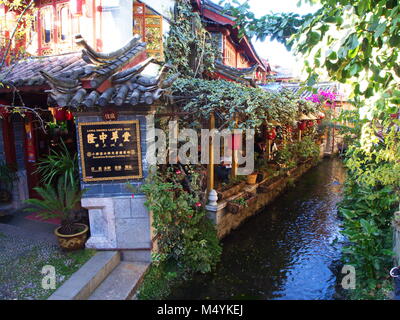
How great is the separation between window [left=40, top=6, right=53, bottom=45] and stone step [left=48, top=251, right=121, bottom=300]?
5516 millimetres

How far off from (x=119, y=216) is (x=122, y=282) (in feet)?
3.92

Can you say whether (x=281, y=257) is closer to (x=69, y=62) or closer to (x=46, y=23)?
(x=69, y=62)

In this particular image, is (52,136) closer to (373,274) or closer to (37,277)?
(37,277)

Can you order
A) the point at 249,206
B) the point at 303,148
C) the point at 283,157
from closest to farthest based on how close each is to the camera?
1. the point at 249,206
2. the point at 283,157
3. the point at 303,148

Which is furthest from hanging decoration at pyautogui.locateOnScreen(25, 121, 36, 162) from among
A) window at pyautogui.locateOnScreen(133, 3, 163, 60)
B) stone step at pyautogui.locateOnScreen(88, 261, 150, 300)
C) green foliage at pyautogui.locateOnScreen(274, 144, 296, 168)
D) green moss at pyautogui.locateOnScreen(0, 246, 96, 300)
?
green foliage at pyautogui.locateOnScreen(274, 144, 296, 168)

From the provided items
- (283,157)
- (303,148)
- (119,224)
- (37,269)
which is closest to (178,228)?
(119,224)

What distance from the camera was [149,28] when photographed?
8.06 m

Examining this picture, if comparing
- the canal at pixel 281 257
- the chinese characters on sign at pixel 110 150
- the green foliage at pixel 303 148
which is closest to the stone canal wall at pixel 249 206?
the canal at pixel 281 257

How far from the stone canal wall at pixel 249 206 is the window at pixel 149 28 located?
443 cm

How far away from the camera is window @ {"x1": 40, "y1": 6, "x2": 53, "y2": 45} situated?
7.55 m

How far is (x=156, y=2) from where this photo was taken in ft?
28.2

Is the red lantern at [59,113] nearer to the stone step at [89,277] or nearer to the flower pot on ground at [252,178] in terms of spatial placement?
the stone step at [89,277]

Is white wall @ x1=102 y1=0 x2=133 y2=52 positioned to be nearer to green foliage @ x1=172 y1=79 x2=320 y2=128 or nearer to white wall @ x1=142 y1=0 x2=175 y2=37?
white wall @ x1=142 y1=0 x2=175 y2=37

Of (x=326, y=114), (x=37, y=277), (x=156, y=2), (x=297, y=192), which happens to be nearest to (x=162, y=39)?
(x=156, y=2)
